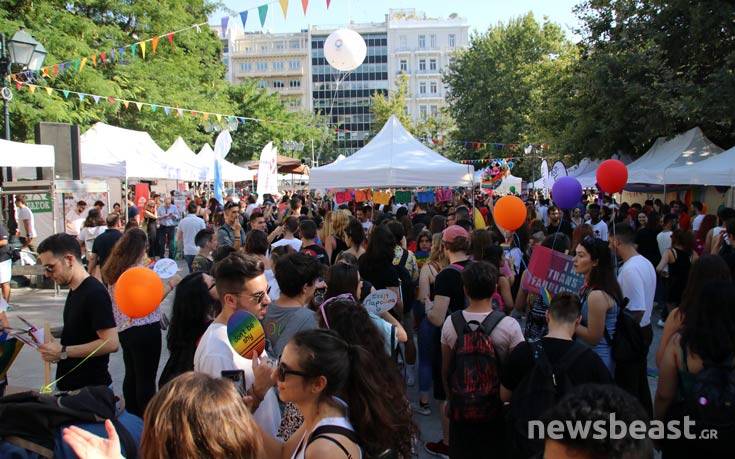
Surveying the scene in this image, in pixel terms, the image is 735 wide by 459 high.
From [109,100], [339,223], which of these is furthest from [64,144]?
[339,223]

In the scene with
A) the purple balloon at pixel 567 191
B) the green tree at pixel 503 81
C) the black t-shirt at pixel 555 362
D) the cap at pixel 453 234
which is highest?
the green tree at pixel 503 81

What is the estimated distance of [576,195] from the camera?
8453mm

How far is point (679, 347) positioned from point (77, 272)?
3471mm

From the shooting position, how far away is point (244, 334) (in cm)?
272

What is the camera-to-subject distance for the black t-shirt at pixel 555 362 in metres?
3.22

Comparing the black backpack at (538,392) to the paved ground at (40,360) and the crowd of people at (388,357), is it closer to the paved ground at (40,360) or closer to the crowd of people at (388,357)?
the crowd of people at (388,357)

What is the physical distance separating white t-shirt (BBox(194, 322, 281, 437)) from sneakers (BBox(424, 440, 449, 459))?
250cm

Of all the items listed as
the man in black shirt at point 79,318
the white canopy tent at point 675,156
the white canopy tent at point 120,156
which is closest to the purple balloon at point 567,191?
the man in black shirt at point 79,318

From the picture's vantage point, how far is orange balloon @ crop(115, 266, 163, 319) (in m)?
3.56

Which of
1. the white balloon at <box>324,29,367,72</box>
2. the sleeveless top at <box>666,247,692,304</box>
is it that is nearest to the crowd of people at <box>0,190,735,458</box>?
the sleeveless top at <box>666,247,692,304</box>

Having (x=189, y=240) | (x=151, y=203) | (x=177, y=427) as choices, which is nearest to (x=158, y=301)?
(x=177, y=427)

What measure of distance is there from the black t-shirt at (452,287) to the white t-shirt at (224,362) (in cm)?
244

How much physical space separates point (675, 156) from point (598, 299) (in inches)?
512

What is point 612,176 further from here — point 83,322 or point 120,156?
point 120,156
